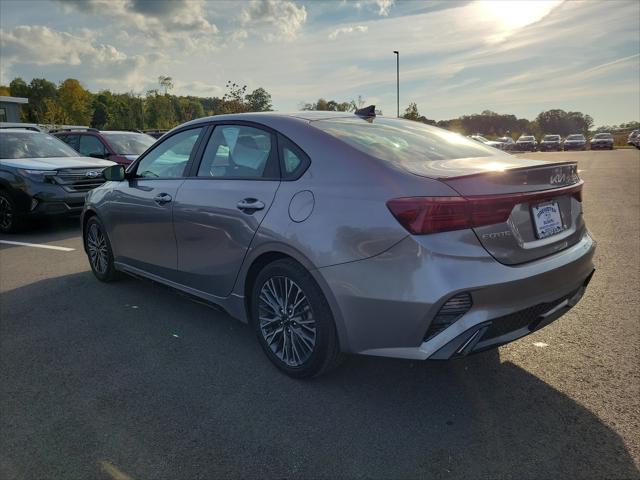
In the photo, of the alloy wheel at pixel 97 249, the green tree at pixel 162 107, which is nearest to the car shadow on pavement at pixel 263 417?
the alloy wheel at pixel 97 249

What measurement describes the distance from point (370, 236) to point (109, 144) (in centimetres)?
1003

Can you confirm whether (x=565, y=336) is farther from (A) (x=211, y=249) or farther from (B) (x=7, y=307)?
(B) (x=7, y=307)

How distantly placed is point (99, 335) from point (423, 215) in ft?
9.41

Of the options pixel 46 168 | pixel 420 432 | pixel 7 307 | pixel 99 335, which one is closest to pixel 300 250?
pixel 420 432

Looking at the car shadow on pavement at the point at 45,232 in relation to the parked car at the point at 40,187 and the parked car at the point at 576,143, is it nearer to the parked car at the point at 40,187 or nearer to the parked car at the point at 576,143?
the parked car at the point at 40,187

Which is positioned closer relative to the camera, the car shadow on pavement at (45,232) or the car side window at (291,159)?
the car side window at (291,159)

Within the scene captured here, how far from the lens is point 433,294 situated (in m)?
2.39

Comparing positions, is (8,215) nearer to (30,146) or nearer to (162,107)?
→ (30,146)

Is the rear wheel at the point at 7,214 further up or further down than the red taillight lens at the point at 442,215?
further down

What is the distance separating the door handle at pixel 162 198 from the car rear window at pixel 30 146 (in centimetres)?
644

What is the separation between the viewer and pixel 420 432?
2584 millimetres

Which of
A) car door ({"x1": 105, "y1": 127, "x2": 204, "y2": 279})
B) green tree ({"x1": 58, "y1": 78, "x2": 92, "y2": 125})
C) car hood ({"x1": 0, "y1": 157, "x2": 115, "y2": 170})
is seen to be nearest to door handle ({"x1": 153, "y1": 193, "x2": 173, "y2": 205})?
car door ({"x1": 105, "y1": 127, "x2": 204, "y2": 279})

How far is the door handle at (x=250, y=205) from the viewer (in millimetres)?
3175

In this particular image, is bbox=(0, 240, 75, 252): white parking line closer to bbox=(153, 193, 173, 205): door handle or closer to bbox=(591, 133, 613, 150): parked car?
bbox=(153, 193, 173, 205): door handle
